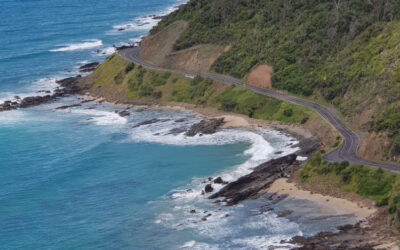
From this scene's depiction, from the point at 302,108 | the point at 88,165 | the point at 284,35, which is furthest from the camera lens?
the point at 284,35

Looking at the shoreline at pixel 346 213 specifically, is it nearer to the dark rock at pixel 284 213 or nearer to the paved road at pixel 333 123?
the dark rock at pixel 284 213

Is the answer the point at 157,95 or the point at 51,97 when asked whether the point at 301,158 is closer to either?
the point at 157,95

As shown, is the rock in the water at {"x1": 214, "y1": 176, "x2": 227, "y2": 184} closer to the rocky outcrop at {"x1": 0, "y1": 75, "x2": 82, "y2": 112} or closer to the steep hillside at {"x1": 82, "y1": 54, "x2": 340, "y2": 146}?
the steep hillside at {"x1": 82, "y1": 54, "x2": 340, "y2": 146}

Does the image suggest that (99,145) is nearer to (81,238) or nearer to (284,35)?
(81,238)

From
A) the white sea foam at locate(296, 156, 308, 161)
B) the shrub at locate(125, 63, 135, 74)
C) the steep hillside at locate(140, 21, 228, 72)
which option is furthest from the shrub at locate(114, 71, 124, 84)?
the white sea foam at locate(296, 156, 308, 161)

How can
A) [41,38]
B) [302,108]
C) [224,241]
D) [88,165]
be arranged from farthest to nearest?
[41,38] < [302,108] < [88,165] < [224,241]

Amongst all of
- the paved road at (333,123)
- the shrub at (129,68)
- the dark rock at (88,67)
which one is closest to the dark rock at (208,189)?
Result: the paved road at (333,123)

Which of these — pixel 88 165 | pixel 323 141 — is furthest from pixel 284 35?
pixel 88 165

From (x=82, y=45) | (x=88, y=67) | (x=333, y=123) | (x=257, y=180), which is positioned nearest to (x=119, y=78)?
(x=88, y=67)
